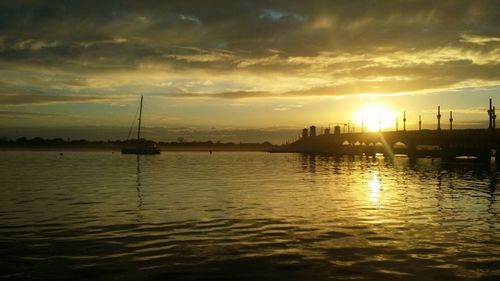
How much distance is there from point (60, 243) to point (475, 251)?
59.4 ft

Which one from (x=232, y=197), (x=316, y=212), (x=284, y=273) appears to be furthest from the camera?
(x=232, y=197)

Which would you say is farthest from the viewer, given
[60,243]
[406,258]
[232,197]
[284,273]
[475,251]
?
[232,197]

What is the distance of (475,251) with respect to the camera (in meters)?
19.8

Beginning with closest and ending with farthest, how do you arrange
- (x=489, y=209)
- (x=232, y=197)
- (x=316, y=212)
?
(x=316, y=212), (x=489, y=209), (x=232, y=197)

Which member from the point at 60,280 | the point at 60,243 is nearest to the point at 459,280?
the point at 60,280

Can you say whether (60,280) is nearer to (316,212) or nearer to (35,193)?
(316,212)

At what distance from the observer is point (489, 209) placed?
33.9 metres

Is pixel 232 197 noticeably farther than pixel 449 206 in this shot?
Yes

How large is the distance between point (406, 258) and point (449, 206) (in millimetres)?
19321

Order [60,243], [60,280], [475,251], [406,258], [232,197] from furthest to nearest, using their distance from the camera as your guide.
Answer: [232,197], [60,243], [475,251], [406,258], [60,280]

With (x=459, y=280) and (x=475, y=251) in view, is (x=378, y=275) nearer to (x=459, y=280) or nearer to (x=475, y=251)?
(x=459, y=280)

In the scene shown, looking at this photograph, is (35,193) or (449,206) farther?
(35,193)

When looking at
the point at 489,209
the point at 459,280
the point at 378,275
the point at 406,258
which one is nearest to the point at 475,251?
the point at 406,258

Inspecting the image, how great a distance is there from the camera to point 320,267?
670 inches
